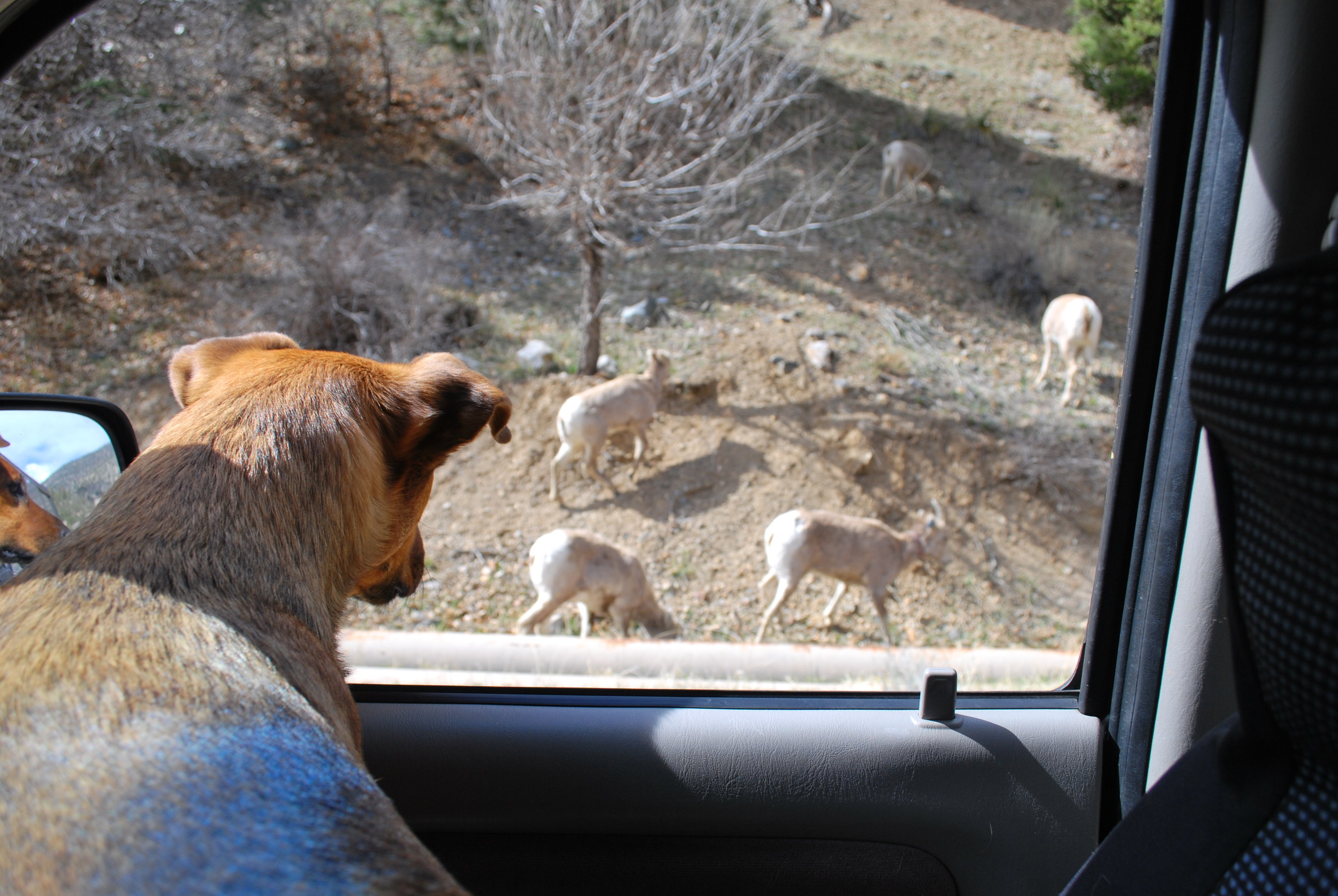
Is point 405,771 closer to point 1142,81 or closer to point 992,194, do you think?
point 992,194

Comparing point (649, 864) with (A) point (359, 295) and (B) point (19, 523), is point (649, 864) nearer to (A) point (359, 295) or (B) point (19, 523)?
(B) point (19, 523)

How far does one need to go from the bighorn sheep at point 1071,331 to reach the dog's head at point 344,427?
8121mm

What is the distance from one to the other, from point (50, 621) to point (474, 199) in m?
10.4

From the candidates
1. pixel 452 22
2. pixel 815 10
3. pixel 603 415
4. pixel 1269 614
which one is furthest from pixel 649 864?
pixel 452 22

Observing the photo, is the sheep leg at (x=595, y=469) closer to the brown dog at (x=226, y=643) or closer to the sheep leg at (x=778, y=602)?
the sheep leg at (x=778, y=602)

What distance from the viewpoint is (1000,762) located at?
1.77 m

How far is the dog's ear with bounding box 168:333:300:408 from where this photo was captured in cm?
164

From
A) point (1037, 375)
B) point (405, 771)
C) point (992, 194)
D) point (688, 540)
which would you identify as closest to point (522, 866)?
point (405, 771)

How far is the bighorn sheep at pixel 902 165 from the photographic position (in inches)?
480

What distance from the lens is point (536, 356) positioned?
8141 mm

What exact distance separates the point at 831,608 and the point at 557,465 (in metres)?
2.53

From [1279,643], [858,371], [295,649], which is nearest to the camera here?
[1279,643]

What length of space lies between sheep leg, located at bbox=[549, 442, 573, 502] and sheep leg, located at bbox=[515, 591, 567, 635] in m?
1.59

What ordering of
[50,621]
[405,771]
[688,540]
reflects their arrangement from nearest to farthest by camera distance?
[50,621], [405,771], [688,540]
